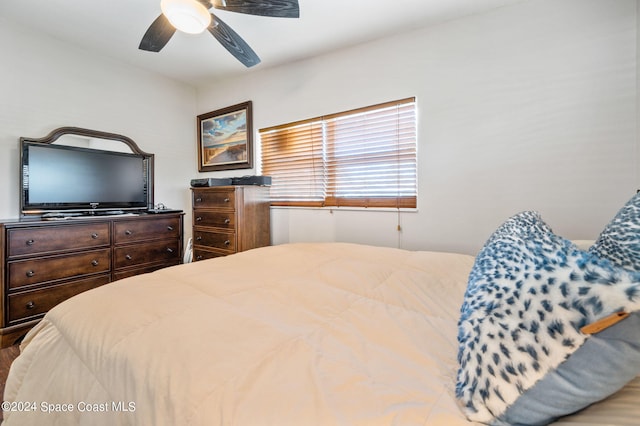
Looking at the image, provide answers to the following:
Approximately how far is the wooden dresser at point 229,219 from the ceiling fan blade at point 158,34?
1.20 metres

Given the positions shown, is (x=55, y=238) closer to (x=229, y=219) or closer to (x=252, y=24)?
(x=229, y=219)

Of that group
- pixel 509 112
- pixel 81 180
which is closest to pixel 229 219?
pixel 81 180

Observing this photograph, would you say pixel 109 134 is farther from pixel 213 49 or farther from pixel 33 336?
pixel 33 336

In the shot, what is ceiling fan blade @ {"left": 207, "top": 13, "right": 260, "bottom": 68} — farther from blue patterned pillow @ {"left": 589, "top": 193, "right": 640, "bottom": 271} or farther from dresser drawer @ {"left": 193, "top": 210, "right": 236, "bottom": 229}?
blue patterned pillow @ {"left": 589, "top": 193, "right": 640, "bottom": 271}

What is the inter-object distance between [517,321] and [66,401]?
1.17m

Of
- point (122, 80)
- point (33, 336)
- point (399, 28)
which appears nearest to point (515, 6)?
point (399, 28)

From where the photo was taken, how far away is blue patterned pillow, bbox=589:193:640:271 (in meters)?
0.69

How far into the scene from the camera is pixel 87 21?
2.14 m

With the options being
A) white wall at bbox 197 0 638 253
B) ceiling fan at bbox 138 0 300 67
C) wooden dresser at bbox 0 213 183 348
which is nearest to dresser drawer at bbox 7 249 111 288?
wooden dresser at bbox 0 213 183 348

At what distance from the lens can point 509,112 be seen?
6.03 feet

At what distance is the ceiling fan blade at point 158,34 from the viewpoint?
168 cm

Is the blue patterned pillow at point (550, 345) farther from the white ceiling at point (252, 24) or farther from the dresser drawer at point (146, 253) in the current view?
the dresser drawer at point (146, 253)

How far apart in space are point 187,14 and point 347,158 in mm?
1533

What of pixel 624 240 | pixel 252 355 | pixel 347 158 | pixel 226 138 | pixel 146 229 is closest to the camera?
pixel 252 355
